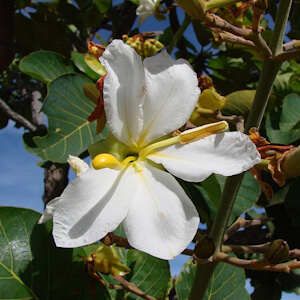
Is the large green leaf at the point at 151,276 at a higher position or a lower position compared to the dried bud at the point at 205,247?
lower

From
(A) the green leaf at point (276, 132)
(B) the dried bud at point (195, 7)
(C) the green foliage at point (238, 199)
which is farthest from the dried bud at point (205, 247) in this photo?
(A) the green leaf at point (276, 132)

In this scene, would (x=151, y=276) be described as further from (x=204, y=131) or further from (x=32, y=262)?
(x=204, y=131)

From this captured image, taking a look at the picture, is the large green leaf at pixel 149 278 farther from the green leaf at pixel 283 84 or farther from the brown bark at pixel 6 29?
the brown bark at pixel 6 29

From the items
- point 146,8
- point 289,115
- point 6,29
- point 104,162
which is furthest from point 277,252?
point 6,29

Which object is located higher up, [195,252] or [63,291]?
[195,252]

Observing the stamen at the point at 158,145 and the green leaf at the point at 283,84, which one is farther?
the green leaf at the point at 283,84

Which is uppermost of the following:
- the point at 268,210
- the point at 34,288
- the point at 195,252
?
the point at 195,252

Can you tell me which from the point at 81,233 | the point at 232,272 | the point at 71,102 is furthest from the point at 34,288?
the point at 71,102

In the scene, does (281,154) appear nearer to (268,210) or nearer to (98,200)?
(98,200)
